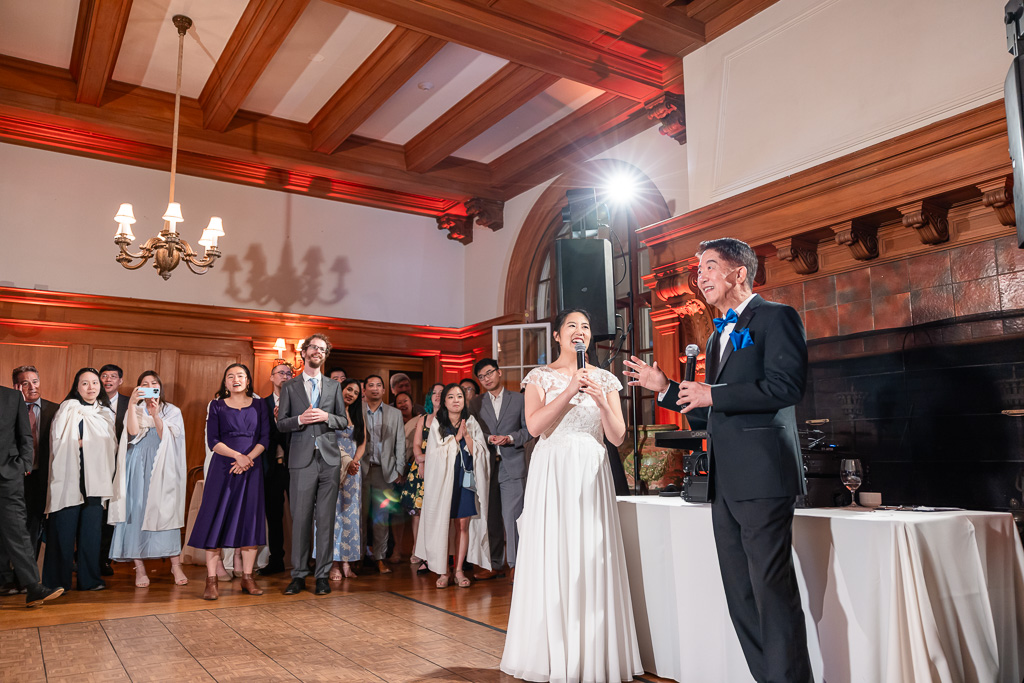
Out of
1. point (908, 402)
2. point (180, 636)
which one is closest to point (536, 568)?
point (180, 636)

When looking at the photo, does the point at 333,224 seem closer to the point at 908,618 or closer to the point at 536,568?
the point at 536,568

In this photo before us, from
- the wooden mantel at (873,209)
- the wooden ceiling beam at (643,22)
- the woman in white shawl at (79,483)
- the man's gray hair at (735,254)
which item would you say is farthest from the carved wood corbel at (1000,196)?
the woman in white shawl at (79,483)

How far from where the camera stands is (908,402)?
4.03 meters

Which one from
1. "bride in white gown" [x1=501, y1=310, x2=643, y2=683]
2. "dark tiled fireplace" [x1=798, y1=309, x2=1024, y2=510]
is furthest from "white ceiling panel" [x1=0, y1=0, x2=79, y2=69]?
"dark tiled fireplace" [x1=798, y1=309, x2=1024, y2=510]

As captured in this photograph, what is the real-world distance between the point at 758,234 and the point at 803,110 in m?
0.79

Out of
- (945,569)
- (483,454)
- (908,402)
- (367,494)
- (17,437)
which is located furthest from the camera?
(367,494)

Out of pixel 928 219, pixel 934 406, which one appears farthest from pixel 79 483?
pixel 928 219

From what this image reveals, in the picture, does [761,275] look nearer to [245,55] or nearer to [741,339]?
[741,339]

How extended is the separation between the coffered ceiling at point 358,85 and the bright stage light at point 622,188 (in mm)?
401

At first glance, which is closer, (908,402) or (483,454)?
(908,402)

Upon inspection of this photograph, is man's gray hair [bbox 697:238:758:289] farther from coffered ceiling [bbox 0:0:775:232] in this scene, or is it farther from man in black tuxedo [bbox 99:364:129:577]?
man in black tuxedo [bbox 99:364:129:577]

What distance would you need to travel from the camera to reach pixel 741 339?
2352mm

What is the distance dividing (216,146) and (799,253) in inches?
211

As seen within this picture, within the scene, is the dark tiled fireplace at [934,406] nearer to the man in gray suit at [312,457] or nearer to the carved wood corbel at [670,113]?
the carved wood corbel at [670,113]
